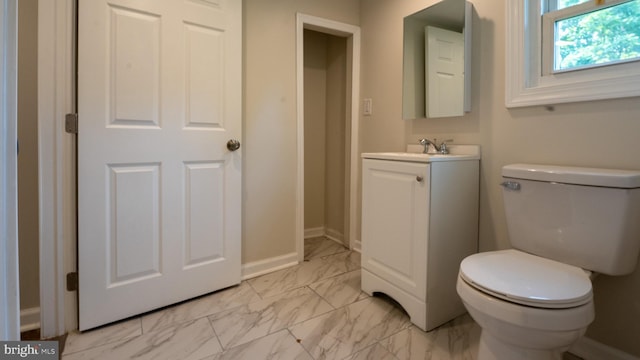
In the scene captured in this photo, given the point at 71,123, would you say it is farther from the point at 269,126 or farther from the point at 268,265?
the point at 268,265

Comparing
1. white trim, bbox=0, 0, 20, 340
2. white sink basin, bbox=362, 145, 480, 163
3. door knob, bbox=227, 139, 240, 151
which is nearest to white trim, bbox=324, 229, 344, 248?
white sink basin, bbox=362, 145, 480, 163

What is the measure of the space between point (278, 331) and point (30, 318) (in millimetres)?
1180

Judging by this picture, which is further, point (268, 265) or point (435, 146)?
point (268, 265)

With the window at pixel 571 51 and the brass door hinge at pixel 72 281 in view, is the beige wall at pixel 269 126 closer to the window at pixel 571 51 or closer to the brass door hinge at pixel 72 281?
the brass door hinge at pixel 72 281

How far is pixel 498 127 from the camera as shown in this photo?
159cm

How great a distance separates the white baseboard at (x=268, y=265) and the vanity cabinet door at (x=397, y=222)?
0.63m

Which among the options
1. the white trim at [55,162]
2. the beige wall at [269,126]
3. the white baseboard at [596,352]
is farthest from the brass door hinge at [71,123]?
the white baseboard at [596,352]

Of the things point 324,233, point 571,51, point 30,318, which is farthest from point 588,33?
point 30,318

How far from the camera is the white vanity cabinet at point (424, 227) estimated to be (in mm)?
1474

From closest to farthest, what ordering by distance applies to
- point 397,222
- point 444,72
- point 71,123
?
1. point 71,123
2. point 397,222
3. point 444,72

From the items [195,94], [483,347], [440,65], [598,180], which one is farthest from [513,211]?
[195,94]

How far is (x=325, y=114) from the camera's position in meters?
3.03

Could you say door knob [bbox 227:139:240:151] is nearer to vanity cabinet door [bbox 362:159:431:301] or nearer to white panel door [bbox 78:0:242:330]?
white panel door [bbox 78:0:242:330]

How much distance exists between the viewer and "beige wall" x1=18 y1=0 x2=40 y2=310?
1406 millimetres
